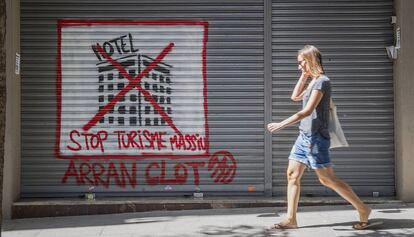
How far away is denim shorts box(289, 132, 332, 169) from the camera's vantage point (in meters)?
6.76

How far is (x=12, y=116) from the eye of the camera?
845cm

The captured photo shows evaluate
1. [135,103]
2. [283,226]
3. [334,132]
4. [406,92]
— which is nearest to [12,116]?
[135,103]

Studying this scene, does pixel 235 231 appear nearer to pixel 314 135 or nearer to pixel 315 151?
pixel 315 151

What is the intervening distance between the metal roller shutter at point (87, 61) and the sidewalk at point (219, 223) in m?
0.82

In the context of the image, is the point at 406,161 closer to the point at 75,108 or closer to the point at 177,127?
the point at 177,127

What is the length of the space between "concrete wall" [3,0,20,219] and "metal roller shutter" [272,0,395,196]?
337 cm

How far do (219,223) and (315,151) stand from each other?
1.55 metres

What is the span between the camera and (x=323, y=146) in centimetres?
679

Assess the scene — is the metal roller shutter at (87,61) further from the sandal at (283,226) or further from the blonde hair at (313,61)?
the blonde hair at (313,61)

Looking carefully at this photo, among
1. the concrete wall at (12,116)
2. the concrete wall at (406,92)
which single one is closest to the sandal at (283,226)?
the concrete wall at (406,92)

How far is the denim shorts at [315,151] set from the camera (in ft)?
22.2

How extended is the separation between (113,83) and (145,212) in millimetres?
1759

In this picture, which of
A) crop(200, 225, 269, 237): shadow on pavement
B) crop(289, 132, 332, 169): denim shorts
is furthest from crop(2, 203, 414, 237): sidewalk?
crop(289, 132, 332, 169): denim shorts

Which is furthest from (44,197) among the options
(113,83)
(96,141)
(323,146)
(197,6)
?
(323,146)
